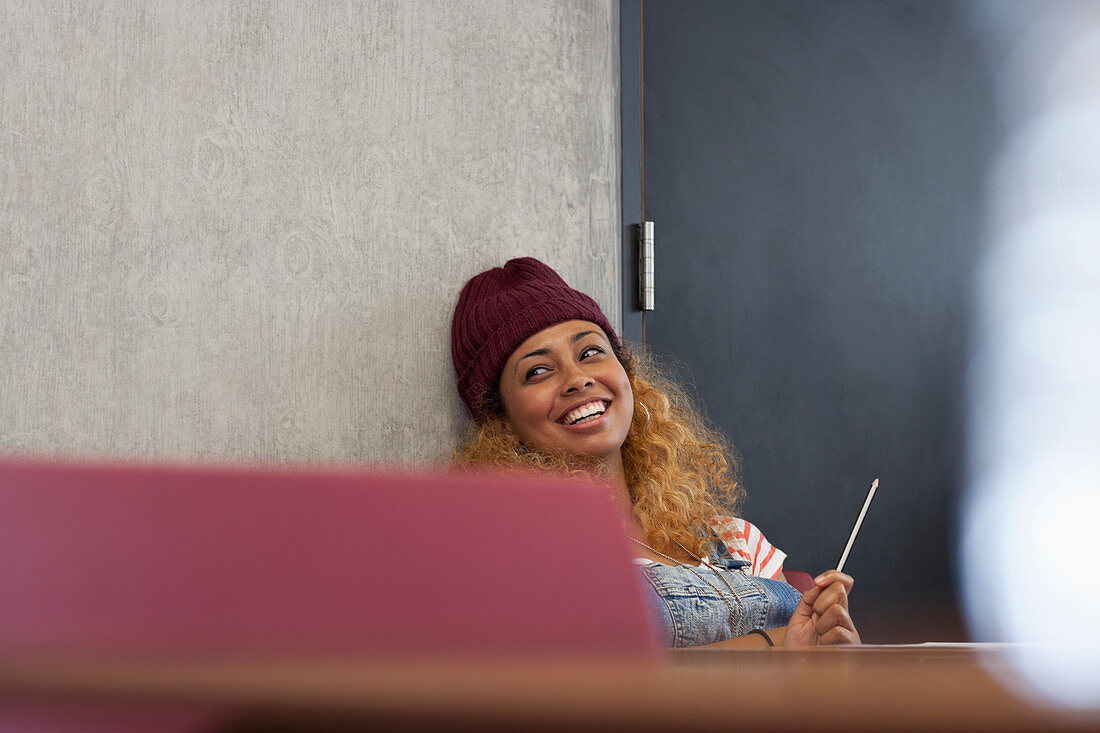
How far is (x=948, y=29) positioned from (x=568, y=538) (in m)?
2.54

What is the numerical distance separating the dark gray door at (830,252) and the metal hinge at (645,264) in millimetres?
66

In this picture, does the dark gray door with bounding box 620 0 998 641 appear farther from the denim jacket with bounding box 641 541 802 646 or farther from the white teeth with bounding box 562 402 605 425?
the denim jacket with bounding box 641 541 802 646

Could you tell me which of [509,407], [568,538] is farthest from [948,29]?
[568,538]

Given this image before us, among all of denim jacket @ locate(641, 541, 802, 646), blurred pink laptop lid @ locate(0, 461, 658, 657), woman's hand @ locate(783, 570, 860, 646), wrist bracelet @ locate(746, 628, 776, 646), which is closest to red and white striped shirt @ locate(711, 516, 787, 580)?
denim jacket @ locate(641, 541, 802, 646)

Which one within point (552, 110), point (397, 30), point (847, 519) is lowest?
point (847, 519)

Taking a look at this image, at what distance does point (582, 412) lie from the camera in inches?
74.4

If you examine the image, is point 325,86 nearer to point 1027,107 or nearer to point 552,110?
point 552,110

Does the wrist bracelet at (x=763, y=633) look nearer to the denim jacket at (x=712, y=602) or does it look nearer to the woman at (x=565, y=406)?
the denim jacket at (x=712, y=602)

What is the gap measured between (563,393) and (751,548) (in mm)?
526

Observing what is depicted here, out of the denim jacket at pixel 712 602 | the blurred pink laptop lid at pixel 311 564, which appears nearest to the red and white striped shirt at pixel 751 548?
the denim jacket at pixel 712 602

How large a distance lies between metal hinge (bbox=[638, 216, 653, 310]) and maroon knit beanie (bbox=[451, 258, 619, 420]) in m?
0.28

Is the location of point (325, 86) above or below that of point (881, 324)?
above

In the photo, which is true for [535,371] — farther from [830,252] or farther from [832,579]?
[830,252]

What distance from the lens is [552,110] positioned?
208 centimetres
